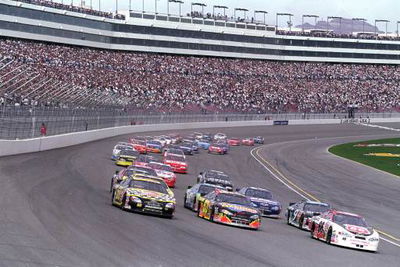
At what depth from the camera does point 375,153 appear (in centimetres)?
8438

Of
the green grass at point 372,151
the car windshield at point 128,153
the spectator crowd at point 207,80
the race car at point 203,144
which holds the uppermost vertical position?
the spectator crowd at point 207,80

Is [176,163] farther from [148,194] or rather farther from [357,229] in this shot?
[357,229]

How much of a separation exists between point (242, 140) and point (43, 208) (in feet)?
223

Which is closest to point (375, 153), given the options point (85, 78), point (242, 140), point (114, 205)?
point (242, 140)

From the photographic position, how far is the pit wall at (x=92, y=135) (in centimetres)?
4721

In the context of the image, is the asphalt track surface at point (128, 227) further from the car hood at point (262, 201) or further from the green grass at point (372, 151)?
the green grass at point (372, 151)

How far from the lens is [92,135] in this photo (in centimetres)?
7131

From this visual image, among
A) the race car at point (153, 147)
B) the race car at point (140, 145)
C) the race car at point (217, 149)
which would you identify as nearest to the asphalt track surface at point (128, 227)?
the race car at point (140, 145)

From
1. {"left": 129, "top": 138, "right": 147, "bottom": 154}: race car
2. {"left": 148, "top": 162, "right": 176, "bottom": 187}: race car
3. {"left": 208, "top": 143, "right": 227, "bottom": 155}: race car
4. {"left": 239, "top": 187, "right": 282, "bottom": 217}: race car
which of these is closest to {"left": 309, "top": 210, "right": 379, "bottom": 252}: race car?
{"left": 239, "top": 187, "right": 282, "bottom": 217}: race car

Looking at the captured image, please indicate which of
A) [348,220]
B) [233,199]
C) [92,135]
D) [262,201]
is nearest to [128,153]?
[262,201]

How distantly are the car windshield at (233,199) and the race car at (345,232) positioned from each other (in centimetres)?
245

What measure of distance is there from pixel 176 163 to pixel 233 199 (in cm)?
2278

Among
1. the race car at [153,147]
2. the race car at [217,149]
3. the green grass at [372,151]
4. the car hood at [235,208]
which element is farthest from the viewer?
the race car at [217,149]

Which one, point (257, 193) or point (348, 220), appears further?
point (257, 193)
